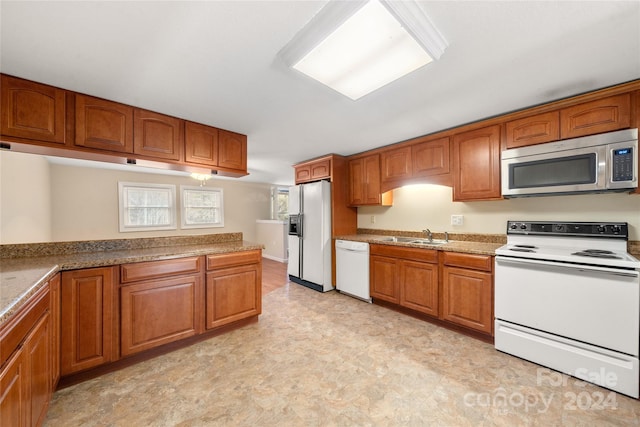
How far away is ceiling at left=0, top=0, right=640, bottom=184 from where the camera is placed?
1181mm

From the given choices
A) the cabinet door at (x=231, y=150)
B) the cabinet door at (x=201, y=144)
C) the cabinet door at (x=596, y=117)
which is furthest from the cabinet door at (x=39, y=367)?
the cabinet door at (x=596, y=117)

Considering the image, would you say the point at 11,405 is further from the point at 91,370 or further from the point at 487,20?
the point at 487,20

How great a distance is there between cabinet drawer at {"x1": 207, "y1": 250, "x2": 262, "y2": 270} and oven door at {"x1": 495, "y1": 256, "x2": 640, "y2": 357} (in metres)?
2.35

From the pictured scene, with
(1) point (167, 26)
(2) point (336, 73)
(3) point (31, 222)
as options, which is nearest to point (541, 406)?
(2) point (336, 73)

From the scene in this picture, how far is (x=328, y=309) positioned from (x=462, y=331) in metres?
1.49

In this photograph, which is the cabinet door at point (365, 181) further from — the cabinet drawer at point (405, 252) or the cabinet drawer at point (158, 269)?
the cabinet drawer at point (158, 269)

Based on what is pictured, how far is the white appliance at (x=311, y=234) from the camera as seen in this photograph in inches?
151

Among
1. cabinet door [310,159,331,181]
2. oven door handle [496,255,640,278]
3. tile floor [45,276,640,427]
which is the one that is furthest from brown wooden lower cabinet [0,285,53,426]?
cabinet door [310,159,331,181]

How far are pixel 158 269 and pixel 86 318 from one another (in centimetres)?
53

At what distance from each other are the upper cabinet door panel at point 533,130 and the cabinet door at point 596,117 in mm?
50

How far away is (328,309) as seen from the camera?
3.16m

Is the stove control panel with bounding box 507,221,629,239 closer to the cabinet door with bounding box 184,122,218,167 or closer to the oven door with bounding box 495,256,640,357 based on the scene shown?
the oven door with bounding box 495,256,640,357

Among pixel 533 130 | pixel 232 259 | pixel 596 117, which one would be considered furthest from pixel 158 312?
pixel 596 117

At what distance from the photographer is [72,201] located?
4789 millimetres
